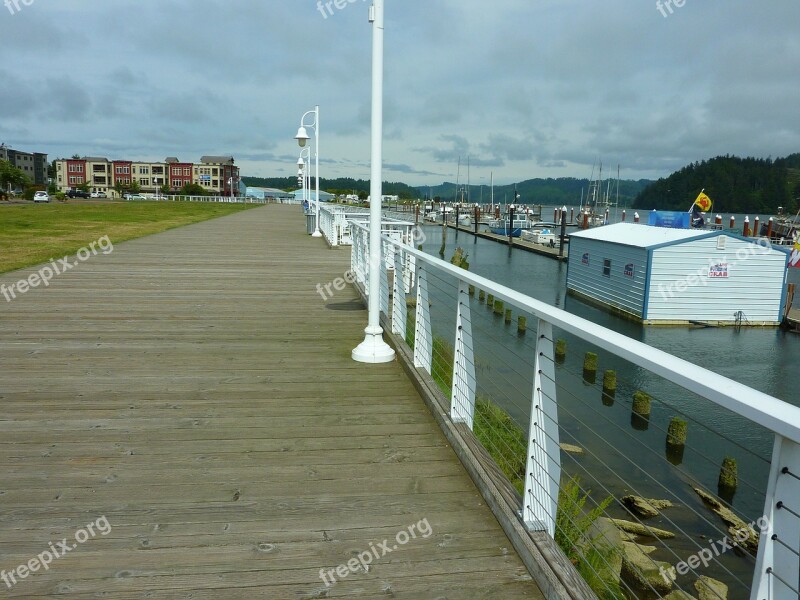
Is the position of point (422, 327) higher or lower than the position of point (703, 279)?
higher

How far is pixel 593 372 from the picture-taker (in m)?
17.3

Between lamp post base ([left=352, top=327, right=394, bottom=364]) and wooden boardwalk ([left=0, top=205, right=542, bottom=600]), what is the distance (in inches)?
5.6

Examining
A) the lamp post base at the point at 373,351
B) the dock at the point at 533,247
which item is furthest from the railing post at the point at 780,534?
the dock at the point at 533,247

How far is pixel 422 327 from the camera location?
16.3ft

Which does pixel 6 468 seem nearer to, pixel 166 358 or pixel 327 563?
pixel 327 563

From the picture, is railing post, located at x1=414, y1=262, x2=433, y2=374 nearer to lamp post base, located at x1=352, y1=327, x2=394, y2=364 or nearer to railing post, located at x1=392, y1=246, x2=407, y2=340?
lamp post base, located at x1=352, y1=327, x2=394, y2=364

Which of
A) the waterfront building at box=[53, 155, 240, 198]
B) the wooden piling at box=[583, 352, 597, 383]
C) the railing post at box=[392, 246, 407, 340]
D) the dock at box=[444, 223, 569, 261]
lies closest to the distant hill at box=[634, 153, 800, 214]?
the dock at box=[444, 223, 569, 261]

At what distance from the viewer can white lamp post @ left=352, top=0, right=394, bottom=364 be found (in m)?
4.99

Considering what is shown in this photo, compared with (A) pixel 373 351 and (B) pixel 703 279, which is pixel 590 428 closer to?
(A) pixel 373 351

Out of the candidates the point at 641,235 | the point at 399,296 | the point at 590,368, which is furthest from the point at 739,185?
the point at 399,296

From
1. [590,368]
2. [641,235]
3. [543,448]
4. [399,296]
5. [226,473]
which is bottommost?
[590,368]

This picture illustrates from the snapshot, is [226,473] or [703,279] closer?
[226,473]

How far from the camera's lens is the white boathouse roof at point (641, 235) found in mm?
24375

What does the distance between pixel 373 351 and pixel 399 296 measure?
1.98 feet
